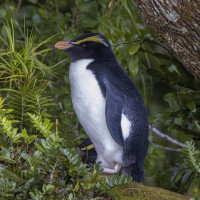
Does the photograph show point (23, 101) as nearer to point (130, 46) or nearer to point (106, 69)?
point (106, 69)

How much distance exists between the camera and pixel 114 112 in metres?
1.82

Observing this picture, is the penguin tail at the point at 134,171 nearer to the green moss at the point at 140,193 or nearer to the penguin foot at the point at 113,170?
the penguin foot at the point at 113,170

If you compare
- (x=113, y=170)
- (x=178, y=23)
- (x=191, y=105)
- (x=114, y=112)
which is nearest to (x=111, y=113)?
(x=114, y=112)

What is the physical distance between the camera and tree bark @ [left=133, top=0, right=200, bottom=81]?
1.82 meters

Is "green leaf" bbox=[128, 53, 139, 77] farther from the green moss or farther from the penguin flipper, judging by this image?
the green moss

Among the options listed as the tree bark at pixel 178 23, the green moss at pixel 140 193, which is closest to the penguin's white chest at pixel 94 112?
the green moss at pixel 140 193

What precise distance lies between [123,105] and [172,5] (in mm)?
416

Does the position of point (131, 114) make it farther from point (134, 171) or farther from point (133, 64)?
point (133, 64)

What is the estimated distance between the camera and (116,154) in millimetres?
1876

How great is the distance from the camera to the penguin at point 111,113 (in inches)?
72.5

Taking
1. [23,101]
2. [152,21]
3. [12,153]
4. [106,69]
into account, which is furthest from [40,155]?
[152,21]

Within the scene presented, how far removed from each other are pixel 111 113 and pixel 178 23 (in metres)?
0.43

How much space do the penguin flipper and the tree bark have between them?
314 millimetres

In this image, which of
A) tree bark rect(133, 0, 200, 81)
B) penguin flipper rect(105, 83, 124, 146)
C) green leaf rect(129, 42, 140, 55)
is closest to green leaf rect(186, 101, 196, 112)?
tree bark rect(133, 0, 200, 81)
